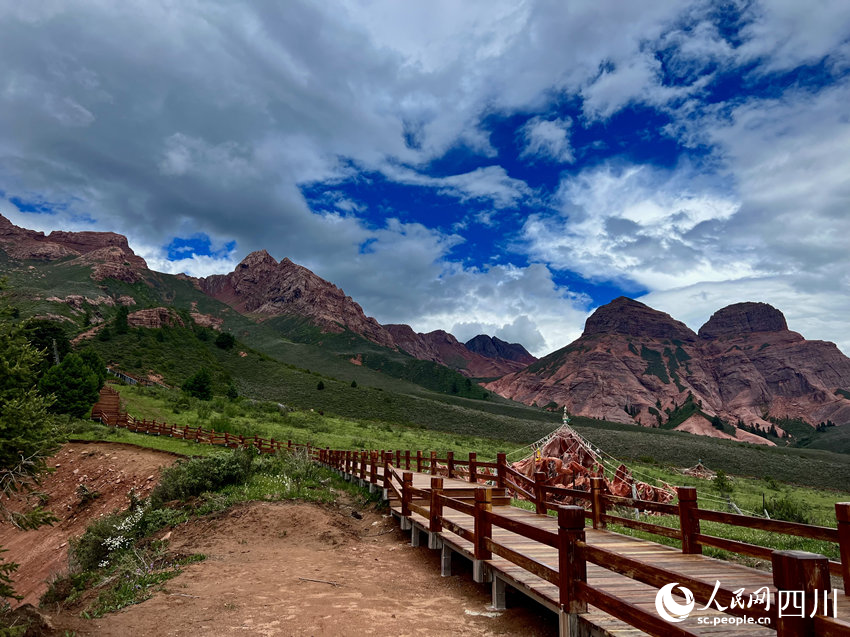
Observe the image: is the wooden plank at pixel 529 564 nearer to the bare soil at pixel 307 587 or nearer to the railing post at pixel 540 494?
the bare soil at pixel 307 587

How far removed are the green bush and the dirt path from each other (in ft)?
13.6

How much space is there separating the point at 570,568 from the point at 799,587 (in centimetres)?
235

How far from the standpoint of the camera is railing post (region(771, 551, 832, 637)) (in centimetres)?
250

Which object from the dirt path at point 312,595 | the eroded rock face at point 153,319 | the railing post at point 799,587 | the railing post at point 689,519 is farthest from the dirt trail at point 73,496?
the eroded rock face at point 153,319

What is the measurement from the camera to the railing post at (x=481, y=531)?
6.71 meters

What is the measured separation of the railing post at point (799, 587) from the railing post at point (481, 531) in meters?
4.33

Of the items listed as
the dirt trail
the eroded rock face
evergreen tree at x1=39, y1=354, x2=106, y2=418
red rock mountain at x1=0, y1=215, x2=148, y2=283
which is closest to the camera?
the dirt trail

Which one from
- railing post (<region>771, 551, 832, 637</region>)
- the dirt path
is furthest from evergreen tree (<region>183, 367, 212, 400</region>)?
railing post (<region>771, 551, 832, 637</region>)

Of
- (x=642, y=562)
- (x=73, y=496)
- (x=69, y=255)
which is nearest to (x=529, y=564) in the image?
(x=642, y=562)

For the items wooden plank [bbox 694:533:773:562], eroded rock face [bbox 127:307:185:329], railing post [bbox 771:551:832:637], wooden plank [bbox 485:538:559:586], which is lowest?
wooden plank [bbox 485:538:559:586]

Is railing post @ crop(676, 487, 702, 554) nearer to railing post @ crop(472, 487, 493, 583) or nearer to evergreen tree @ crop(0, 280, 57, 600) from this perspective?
railing post @ crop(472, 487, 493, 583)

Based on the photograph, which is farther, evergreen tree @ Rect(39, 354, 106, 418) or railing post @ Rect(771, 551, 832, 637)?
evergreen tree @ Rect(39, 354, 106, 418)

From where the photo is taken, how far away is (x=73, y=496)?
2216 centimetres

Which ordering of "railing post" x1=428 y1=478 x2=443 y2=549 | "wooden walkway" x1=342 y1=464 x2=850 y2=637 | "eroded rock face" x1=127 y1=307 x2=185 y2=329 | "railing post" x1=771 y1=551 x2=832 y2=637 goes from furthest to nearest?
1. "eroded rock face" x1=127 y1=307 x2=185 y2=329
2. "railing post" x1=428 y1=478 x2=443 y2=549
3. "wooden walkway" x1=342 y1=464 x2=850 y2=637
4. "railing post" x1=771 y1=551 x2=832 y2=637
